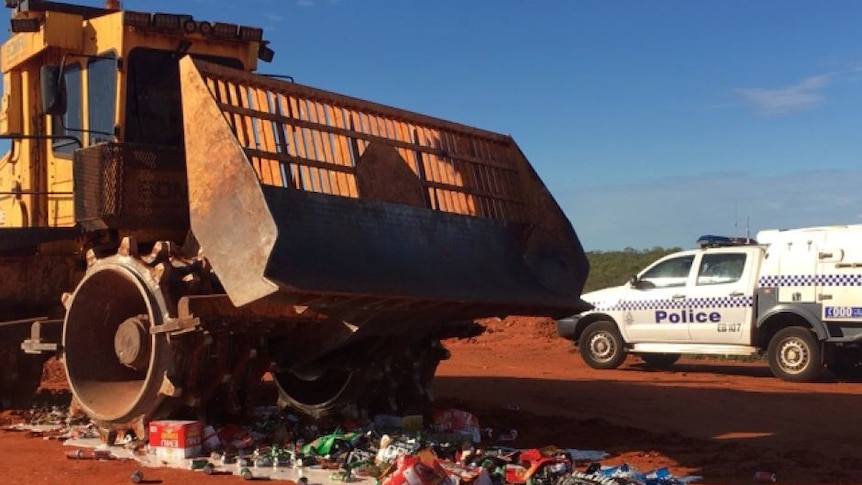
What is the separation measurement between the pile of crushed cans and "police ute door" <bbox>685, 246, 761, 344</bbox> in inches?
322

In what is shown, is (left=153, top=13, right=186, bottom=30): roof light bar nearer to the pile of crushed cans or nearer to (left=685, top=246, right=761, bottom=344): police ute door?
the pile of crushed cans

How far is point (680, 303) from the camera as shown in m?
16.4

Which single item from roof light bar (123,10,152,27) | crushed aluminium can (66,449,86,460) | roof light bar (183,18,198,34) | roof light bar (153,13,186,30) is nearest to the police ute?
roof light bar (183,18,198,34)

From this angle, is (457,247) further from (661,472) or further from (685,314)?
(685,314)

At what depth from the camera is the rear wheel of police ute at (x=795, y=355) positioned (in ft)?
49.3

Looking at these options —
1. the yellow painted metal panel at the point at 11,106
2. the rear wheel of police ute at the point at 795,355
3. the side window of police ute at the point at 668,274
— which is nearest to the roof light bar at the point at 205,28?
the yellow painted metal panel at the point at 11,106

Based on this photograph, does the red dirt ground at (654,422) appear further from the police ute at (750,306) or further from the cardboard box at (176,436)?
the police ute at (750,306)

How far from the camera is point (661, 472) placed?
21.3 ft

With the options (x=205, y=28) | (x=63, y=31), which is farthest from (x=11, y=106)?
(x=205, y=28)

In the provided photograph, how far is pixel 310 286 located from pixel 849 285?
1090 cm

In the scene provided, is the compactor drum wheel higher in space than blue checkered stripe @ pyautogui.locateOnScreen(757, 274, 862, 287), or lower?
lower

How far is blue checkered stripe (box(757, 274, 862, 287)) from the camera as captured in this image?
48.2 ft

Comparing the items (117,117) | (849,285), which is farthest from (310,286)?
(849,285)

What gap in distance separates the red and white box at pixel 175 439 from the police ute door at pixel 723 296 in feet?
35.1
